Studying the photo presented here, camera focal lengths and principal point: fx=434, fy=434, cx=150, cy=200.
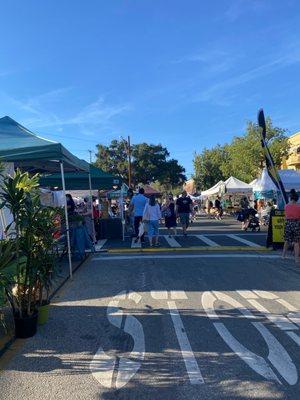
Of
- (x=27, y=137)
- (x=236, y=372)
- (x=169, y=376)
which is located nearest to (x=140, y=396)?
(x=169, y=376)

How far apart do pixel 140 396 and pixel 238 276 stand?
5696mm

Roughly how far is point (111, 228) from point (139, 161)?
142ft

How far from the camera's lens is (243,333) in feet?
18.1

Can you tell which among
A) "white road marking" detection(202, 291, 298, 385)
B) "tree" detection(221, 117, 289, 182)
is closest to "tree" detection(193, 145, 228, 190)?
"tree" detection(221, 117, 289, 182)

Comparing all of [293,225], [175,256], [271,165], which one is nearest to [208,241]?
[271,165]

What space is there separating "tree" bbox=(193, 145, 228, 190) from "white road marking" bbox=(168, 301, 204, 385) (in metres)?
59.5

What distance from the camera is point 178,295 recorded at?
7.54 metres

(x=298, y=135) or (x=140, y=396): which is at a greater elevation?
(x=298, y=135)

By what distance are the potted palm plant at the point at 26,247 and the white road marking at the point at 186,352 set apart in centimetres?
186

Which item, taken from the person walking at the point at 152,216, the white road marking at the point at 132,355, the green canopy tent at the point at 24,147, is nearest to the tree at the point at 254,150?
the person walking at the point at 152,216

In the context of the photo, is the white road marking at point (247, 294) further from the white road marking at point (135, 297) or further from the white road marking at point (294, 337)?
the white road marking at point (294, 337)

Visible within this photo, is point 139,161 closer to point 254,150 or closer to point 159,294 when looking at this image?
point 254,150

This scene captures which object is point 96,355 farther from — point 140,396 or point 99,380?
point 140,396

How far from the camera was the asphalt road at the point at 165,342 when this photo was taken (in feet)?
13.3
